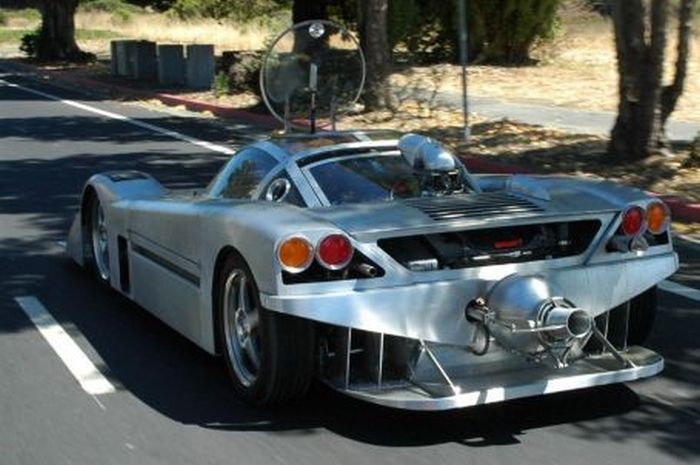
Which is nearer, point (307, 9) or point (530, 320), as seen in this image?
point (530, 320)

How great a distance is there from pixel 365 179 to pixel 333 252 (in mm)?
1067

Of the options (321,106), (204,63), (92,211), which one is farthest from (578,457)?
(204,63)

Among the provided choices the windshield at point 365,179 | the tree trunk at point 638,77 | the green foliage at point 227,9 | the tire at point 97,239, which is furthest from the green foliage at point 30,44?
the windshield at point 365,179

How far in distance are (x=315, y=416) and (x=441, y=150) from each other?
1560 millimetres

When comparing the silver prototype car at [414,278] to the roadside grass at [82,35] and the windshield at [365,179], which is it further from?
the roadside grass at [82,35]

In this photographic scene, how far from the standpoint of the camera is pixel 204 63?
25469 mm

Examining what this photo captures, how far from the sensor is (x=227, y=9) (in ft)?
150

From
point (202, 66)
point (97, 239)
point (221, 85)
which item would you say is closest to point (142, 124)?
point (221, 85)

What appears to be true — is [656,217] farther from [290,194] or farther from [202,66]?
[202,66]

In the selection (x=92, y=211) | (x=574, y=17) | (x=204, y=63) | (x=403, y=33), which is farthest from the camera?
(x=574, y=17)

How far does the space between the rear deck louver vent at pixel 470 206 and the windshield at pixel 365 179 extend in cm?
28

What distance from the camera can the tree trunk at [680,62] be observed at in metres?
11.7

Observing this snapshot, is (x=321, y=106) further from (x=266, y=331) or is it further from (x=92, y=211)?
(x=266, y=331)

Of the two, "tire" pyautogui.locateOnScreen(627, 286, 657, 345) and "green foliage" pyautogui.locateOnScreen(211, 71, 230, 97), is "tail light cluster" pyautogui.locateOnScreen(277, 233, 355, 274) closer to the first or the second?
"tire" pyautogui.locateOnScreen(627, 286, 657, 345)
